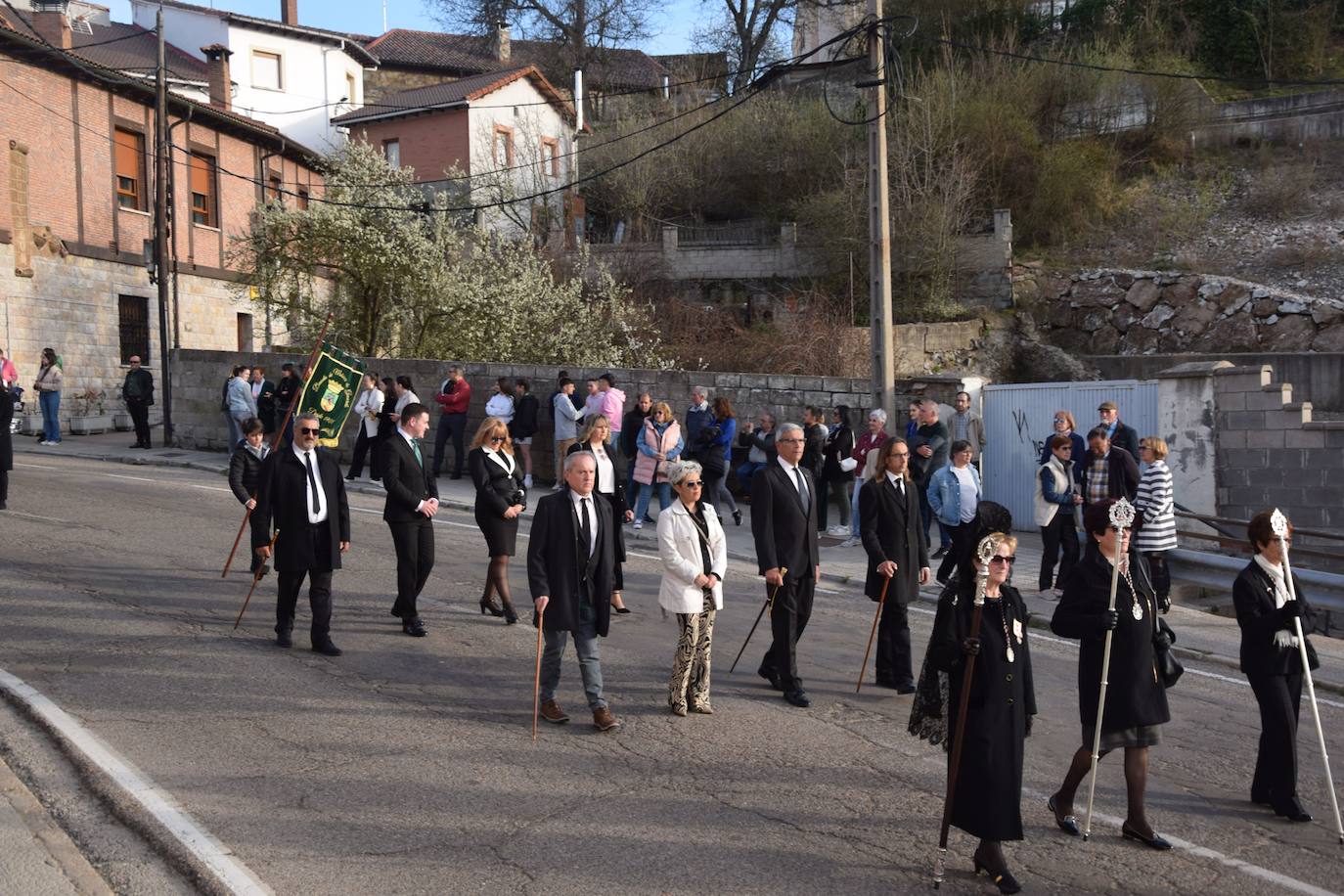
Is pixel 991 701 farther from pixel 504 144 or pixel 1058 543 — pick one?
pixel 504 144

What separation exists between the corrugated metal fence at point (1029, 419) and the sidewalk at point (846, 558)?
0.68 m

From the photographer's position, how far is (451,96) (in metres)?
41.7

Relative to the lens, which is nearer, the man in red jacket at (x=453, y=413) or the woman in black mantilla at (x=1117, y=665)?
the woman in black mantilla at (x=1117, y=665)

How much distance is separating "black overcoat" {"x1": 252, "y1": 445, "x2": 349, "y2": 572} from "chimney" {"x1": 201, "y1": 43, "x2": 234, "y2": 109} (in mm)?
35727

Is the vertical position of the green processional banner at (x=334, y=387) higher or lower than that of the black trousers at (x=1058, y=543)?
higher

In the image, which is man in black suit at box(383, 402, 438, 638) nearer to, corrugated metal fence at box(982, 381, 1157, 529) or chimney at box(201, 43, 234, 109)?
corrugated metal fence at box(982, 381, 1157, 529)

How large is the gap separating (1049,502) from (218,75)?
37506 mm

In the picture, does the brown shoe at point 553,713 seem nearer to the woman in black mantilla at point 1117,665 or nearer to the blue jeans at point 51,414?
the woman in black mantilla at point 1117,665

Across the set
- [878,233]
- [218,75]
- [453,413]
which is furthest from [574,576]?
[218,75]

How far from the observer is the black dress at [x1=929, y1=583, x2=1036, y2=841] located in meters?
5.24

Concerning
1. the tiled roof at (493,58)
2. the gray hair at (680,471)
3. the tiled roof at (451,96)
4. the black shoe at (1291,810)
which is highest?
the tiled roof at (493,58)

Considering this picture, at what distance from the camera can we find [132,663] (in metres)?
8.33

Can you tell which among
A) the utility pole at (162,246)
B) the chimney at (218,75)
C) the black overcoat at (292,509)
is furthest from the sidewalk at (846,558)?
the chimney at (218,75)

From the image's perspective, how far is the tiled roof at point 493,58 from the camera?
50.1 m
